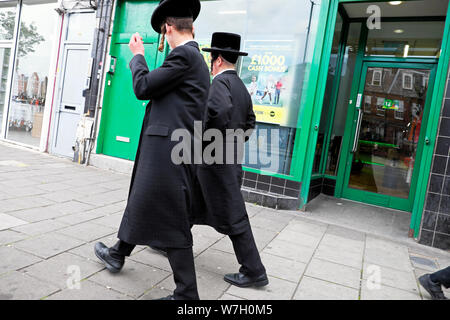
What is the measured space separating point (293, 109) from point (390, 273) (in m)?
3.04

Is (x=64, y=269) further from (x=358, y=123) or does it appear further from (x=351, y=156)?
(x=358, y=123)

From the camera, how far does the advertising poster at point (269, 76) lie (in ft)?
18.9

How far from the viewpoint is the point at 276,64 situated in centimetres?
583

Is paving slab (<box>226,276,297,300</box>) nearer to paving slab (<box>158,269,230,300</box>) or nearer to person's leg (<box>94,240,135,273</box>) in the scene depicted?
paving slab (<box>158,269,230,300</box>)

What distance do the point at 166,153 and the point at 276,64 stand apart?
4120mm

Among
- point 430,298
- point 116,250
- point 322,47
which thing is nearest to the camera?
point 116,250

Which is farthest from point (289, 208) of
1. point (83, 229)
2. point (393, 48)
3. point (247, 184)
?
point (393, 48)

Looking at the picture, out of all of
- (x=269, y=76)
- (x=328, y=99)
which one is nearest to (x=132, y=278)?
(x=269, y=76)

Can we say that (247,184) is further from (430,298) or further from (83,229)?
(430,298)

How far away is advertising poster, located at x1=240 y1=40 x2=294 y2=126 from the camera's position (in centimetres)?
577

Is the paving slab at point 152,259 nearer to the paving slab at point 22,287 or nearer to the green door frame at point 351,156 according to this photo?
the paving slab at point 22,287

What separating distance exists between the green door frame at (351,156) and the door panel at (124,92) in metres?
4.19

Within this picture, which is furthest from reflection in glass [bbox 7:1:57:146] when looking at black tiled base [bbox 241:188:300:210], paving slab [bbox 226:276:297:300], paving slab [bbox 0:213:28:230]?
paving slab [bbox 226:276:297:300]

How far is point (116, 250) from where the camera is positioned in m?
2.77
